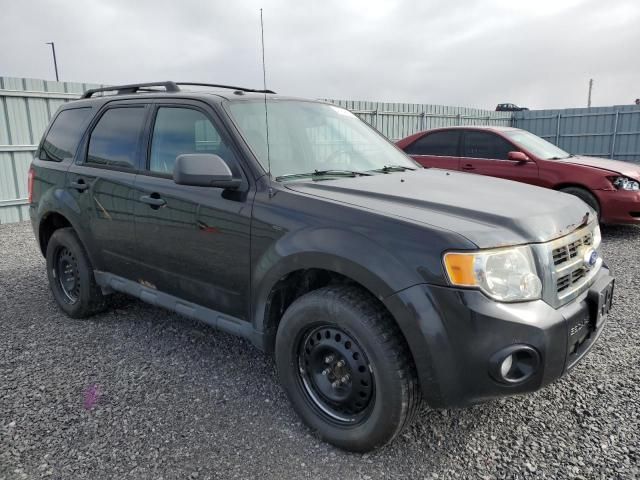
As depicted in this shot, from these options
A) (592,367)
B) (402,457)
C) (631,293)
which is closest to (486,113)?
(631,293)

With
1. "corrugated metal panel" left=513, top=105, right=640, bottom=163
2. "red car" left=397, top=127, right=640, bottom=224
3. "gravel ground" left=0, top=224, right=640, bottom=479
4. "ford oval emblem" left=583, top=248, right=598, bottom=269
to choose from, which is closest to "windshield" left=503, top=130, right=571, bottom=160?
"red car" left=397, top=127, right=640, bottom=224

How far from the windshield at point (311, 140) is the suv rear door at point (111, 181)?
97 centimetres

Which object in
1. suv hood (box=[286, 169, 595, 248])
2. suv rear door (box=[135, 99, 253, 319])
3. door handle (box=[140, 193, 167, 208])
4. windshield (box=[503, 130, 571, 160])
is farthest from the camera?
windshield (box=[503, 130, 571, 160])

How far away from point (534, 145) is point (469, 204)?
6095mm

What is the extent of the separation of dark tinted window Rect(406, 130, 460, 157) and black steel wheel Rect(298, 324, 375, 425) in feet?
20.7

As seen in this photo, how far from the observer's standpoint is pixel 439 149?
827cm

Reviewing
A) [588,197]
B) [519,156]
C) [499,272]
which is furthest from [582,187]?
[499,272]

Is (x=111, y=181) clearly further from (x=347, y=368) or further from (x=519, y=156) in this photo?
(x=519, y=156)

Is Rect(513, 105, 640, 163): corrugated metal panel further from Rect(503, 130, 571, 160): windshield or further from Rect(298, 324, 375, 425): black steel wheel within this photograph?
Rect(298, 324, 375, 425): black steel wheel

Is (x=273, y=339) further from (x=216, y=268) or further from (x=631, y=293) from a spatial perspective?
(x=631, y=293)

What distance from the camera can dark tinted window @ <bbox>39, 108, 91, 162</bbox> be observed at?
4.09 m

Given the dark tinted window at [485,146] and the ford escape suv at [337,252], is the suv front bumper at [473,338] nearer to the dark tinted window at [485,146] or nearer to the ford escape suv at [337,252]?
the ford escape suv at [337,252]

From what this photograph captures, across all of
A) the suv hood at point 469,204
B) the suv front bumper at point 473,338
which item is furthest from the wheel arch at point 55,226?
the suv front bumper at point 473,338

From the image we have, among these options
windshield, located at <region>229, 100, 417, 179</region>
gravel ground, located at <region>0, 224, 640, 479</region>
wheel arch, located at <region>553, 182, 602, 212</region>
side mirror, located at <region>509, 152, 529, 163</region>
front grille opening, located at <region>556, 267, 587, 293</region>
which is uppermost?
windshield, located at <region>229, 100, 417, 179</region>
